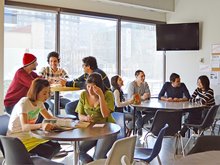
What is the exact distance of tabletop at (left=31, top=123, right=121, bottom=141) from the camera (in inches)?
98.5

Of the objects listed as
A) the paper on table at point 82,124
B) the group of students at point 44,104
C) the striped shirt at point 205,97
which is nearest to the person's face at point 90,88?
the group of students at point 44,104

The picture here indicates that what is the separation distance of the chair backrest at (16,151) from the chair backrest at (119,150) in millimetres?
655

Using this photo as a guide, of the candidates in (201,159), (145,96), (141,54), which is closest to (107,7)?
(141,54)

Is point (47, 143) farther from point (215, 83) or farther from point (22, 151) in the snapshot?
point (215, 83)

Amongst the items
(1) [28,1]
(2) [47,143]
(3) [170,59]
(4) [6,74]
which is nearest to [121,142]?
(2) [47,143]

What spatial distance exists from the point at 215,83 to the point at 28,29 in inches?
160

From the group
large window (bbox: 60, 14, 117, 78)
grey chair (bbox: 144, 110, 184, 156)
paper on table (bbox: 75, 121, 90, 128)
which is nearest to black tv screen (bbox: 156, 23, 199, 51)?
large window (bbox: 60, 14, 117, 78)

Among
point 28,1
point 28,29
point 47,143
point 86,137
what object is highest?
point 28,1

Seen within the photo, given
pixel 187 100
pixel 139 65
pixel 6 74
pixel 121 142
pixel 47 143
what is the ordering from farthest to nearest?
pixel 139 65 → pixel 187 100 → pixel 6 74 → pixel 47 143 → pixel 121 142

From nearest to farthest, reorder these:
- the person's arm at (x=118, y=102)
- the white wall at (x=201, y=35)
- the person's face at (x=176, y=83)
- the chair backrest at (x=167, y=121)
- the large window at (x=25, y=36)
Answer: the chair backrest at (x=167, y=121) → the person's arm at (x=118, y=102) → the large window at (x=25, y=36) → the person's face at (x=176, y=83) → the white wall at (x=201, y=35)

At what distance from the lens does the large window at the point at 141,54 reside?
688cm

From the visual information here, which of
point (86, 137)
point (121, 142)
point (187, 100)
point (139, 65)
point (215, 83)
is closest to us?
point (121, 142)

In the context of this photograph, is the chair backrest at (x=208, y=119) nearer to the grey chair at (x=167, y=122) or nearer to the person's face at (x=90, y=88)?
the grey chair at (x=167, y=122)

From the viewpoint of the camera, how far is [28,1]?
525 cm
